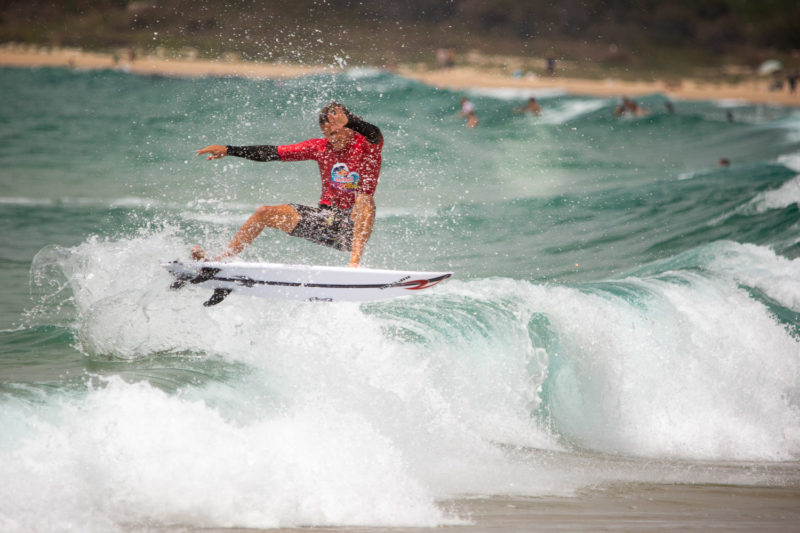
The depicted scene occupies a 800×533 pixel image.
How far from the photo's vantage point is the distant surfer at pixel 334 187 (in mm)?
6512

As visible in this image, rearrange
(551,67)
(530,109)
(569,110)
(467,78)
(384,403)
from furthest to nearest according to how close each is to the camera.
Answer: (551,67) → (467,78) → (569,110) → (530,109) → (384,403)

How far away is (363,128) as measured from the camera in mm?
6500

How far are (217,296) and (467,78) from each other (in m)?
44.1

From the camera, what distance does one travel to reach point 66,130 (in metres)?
26.1

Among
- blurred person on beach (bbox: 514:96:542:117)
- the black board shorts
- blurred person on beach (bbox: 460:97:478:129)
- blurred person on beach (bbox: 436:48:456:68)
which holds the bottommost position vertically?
the black board shorts

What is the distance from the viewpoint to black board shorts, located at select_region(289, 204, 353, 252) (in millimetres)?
6711

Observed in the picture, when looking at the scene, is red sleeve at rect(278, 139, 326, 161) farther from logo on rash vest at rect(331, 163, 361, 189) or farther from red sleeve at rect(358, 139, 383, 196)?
red sleeve at rect(358, 139, 383, 196)

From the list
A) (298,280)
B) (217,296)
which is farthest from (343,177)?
(217,296)

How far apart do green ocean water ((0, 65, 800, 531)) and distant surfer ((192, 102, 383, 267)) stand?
58cm

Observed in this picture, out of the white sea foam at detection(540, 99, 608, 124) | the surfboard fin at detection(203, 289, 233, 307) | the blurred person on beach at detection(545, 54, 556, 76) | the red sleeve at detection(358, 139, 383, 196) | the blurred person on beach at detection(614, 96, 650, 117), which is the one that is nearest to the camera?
the surfboard fin at detection(203, 289, 233, 307)

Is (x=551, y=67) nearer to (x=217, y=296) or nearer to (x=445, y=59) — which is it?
(x=445, y=59)

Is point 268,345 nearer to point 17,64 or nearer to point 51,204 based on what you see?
point 51,204

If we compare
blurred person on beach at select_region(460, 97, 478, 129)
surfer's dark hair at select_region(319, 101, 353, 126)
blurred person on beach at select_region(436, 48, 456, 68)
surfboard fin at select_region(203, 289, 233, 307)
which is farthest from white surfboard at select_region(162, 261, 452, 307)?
blurred person on beach at select_region(436, 48, 456, 68)

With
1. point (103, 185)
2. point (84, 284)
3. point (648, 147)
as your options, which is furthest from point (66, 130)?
point (84, 284)
